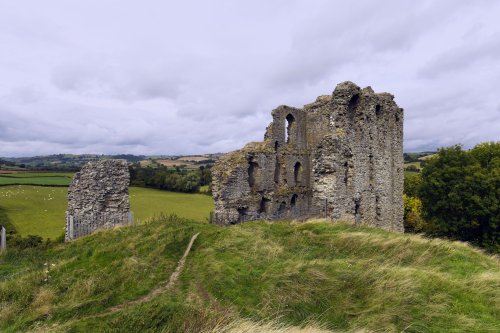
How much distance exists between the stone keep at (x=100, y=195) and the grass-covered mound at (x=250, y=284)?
123 inches

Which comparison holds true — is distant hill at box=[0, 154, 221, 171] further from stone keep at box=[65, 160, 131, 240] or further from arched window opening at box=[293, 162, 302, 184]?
stone keep at box=[65, 160, 131, 240]

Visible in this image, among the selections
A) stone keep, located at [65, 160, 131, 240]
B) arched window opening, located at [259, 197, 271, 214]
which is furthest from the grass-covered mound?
arched window opening, located at [259, 197, 271, 214]

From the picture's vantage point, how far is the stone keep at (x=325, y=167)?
1731 cm

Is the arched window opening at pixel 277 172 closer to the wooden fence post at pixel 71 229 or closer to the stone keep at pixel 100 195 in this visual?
the stone keep at pixel 100 195

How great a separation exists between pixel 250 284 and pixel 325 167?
10009mm

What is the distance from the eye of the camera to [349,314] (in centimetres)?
707

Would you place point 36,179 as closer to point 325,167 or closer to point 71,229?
point 71,229

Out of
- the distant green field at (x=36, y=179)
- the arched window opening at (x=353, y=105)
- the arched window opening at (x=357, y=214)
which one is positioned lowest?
the arched window opening at (x=357, y=214)

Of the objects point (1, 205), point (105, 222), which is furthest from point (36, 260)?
point (1, 205)

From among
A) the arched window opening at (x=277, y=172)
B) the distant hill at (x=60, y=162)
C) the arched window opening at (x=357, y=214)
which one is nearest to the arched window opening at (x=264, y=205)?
the arched window opening at (x=277, y=172)

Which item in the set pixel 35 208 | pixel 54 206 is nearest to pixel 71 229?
pixel 35 208

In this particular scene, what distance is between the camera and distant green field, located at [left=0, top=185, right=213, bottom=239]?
1105 inches

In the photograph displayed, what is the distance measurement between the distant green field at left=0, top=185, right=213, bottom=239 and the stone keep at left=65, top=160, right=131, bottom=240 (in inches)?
425

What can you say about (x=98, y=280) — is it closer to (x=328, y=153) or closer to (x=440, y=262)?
(x=440, y=262)
